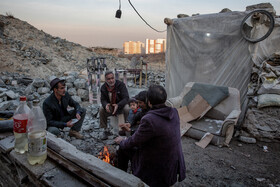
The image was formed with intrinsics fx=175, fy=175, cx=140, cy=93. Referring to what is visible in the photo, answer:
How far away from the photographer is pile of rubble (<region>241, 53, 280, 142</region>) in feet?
12.4

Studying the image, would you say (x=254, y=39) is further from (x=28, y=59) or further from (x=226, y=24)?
(x=28, y=59)

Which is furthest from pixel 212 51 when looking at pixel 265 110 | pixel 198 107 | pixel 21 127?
pixel 21 127

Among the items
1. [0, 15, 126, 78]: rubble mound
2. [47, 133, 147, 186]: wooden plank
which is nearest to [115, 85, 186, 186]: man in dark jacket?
[47, 133, 147, 186]: wooden plank

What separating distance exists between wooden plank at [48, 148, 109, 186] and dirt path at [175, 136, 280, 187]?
1.81 metres

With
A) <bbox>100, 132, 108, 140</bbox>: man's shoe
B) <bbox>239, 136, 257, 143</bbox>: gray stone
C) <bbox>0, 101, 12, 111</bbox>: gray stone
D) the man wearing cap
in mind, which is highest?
the man wearing cap

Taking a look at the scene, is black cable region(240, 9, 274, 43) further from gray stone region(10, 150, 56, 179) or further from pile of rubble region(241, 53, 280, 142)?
gray stone region(10, 150, 56, 179)

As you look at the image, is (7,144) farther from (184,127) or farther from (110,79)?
(184,127)

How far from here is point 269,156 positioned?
3.46m

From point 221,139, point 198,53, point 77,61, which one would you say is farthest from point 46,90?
point 77,61

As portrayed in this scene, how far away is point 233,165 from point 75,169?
9.55ft

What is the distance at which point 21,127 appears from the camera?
1.53 metres

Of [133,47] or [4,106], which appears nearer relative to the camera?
[4,106]

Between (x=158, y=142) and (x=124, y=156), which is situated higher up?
(x=158, y=142)

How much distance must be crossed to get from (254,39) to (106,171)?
5515 millimetres
